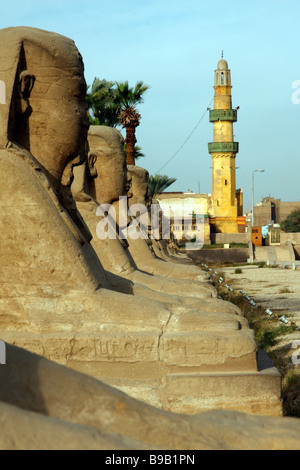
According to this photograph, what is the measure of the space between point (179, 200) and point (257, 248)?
21.0 m

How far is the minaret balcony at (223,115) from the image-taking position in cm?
4609

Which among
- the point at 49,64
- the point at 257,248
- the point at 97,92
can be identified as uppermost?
the point at 97,92

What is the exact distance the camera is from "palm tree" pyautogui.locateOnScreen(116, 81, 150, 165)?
1680cm

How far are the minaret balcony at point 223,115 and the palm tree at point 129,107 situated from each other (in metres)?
29.5

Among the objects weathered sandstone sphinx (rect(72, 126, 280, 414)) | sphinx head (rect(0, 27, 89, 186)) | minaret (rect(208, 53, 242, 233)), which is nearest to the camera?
weathered sandstone sphinx (rect(72, 126, 280, 414))

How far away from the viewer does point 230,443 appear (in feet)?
5.75

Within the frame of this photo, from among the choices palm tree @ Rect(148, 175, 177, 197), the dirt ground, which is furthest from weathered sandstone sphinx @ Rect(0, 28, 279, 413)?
palm tree @ Rect(148, 175, 177, 197)

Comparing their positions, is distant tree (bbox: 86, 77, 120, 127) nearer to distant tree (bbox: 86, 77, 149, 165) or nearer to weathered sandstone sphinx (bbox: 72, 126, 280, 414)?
distant tree (bbox: 86, 77, 149, 165)

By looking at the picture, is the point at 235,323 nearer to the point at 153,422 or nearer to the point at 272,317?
the point at 153,422

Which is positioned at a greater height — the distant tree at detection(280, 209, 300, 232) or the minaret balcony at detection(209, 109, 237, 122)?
the minaret balcony at detection(209, 109, 237, 122)

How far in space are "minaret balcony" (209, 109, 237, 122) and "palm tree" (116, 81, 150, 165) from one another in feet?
96.9

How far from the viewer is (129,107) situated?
56.3 ft

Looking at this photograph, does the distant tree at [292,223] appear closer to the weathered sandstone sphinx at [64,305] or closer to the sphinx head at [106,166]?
the sphinx head at [106,166]
